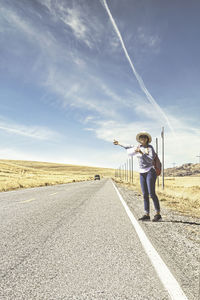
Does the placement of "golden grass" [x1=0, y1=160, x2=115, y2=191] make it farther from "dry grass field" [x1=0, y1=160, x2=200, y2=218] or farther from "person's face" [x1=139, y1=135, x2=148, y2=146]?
"person's face" [x1=139, y1=135, x2=148, y2=146]

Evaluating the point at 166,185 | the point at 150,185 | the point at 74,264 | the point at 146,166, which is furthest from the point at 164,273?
the point at 166,185


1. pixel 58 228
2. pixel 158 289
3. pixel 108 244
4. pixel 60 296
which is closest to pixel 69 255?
pixel 108 244

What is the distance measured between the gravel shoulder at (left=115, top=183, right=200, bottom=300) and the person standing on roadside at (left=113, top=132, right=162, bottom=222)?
48 centimetres

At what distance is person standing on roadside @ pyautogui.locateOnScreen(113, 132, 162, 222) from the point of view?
21.2 ft

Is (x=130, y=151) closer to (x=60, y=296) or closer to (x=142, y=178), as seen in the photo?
(x=142, y=178)

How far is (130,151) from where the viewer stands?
6785 millimetres

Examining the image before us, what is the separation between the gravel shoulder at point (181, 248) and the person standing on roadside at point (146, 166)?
48cm

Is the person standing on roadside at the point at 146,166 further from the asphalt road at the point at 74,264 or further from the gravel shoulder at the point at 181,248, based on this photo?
the asphalt road at the point at 74,264

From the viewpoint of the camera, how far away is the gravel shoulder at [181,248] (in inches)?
110

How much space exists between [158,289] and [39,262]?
5.07 feet

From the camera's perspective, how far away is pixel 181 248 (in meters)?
4.06

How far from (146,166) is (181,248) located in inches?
110

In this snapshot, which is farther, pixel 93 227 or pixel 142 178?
pixel 142 178

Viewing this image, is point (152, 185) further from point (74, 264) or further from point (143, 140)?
point (74, 264)
